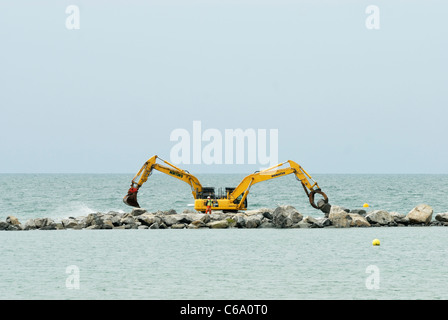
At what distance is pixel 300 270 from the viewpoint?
24.8 meters

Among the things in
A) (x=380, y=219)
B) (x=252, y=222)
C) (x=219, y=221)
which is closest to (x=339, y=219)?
(x=380, y=219)

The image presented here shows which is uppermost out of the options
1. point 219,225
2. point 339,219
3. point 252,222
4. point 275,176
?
point 275,176

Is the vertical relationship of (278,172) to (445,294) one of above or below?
above

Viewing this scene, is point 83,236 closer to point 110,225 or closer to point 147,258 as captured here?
point 110,225

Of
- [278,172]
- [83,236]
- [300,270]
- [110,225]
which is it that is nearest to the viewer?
[300,270]

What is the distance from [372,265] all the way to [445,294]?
5800 mm

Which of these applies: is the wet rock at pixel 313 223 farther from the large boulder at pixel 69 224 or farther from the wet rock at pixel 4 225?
the wet rock at pixel 4 225

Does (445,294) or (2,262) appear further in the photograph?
(2,262)

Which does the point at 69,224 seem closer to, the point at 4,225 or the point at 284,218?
the point at 4,225

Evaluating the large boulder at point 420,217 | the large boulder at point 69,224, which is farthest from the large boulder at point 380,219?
the large boulder at point 69,224

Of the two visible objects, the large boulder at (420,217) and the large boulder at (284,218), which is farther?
the large boulder at (420,217)

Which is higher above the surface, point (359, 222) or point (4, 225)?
point (359, 222)
